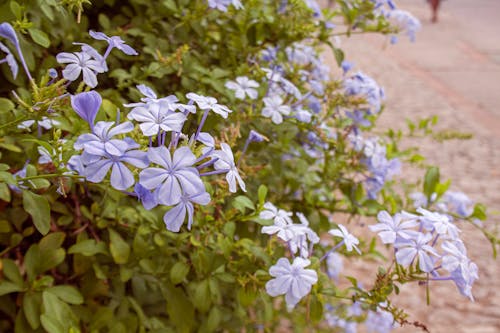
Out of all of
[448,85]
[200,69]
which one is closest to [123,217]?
[200,69]

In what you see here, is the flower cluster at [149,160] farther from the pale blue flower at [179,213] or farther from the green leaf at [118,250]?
the green leaf at [118,250]

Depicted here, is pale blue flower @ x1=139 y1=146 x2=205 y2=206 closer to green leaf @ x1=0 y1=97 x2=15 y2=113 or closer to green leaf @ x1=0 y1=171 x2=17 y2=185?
green leaf @ x1=0 y1=171 x2=17 y2=185

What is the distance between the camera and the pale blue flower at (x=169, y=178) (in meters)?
0.67

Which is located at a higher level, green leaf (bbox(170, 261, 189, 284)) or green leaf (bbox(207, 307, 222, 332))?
green leaf (bbox(170, 261, 189, 284))

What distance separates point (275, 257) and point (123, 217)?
1.16 ft

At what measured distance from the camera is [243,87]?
1352 millimetres

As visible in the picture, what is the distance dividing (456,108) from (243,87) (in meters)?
4.64

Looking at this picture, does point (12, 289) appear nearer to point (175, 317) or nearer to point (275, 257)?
point (175, 317)

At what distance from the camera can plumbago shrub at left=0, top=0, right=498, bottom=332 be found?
0.79 metres

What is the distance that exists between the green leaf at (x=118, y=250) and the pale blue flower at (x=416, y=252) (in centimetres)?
56

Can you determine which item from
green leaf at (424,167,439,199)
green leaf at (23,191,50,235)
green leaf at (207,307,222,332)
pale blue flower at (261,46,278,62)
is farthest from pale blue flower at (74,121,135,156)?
green leaf at (424,167,439,199)

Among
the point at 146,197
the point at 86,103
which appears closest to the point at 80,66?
the point at 86,103

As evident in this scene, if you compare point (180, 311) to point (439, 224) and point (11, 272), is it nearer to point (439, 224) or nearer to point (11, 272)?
point (11, 272)

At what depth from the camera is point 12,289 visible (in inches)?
42.4
